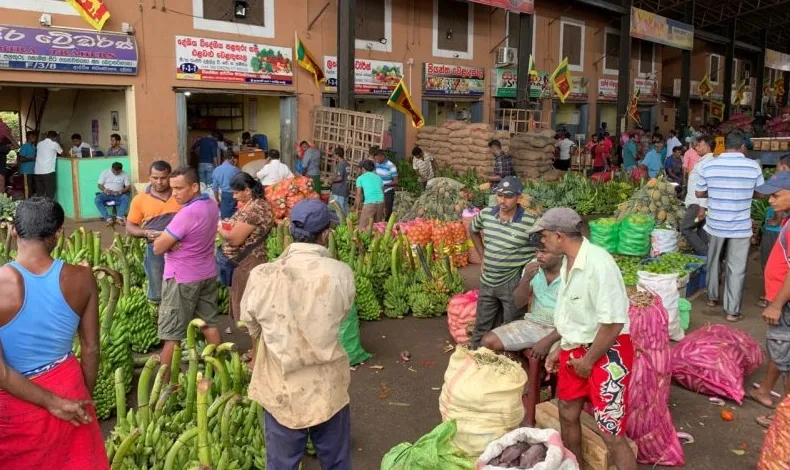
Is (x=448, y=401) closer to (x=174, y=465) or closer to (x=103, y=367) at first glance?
(x=174, y=465)

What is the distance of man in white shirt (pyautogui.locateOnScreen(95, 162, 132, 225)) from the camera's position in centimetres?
1225

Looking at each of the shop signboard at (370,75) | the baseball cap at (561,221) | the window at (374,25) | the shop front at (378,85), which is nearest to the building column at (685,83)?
the shop front at (378,85)

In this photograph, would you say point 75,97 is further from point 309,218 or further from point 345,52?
point 309,218

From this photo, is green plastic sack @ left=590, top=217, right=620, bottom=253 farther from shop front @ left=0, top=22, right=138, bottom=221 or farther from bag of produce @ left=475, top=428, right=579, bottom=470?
shop front @ left=0, top=22, right=138, bottom=221

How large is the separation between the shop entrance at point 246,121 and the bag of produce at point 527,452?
40.1 ft

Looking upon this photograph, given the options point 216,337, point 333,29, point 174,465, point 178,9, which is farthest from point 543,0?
point 174,465

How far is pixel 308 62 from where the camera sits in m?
15.1

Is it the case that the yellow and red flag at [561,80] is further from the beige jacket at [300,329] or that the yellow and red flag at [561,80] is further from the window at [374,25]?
the beige jacket at [300,329]

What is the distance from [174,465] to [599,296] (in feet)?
7.71

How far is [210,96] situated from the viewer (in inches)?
701

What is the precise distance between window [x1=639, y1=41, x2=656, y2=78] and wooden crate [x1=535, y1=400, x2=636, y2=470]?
2586 cm

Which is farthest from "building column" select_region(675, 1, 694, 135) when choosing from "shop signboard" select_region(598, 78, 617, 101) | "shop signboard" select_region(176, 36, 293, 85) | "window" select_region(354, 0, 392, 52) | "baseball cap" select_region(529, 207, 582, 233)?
"baseball cap" select_region(529, 207, 582, 233)

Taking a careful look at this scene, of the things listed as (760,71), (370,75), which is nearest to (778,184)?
(370,75)

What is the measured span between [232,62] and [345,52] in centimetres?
277
